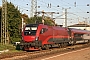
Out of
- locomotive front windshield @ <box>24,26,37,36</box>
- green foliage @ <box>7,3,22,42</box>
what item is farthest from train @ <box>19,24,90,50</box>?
green foliage @ <box>7,3,22,42</box>

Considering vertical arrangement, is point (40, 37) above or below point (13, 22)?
below

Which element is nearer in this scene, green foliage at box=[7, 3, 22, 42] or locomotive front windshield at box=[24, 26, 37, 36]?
locomotive front windshield at box=[24, 26, 37, 36]

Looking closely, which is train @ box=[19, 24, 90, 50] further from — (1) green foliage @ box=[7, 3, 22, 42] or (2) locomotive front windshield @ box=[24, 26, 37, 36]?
(1) green foliage @ box=[7, 3, 22, 42]

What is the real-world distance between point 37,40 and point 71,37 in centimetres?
1506

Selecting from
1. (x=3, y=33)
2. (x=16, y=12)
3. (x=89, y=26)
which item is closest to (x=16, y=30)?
(x=16, y=12)

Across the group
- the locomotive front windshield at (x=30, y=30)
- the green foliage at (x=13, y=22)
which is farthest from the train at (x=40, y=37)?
the green foliage at (x=13, y=22)

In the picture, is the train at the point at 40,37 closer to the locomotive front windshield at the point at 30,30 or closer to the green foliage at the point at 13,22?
the locomotive front windshield at the point at 30,30

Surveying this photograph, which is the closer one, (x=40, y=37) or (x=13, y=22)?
(x=40, y=37)

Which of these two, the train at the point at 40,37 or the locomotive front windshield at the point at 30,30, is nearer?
the train at the point at 40,37

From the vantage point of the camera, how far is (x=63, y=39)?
35.2 m

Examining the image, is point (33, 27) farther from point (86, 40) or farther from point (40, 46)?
point (86, 40)

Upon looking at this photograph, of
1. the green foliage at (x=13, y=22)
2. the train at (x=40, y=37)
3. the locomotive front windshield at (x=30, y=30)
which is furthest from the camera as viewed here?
the green foliage at (x=13, y=22)

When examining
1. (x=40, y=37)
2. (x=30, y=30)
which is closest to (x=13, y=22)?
(x=30, y=30)

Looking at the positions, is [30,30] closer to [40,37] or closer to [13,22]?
[40,37]
